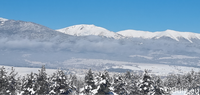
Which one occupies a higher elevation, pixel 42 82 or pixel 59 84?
pixel 42 82

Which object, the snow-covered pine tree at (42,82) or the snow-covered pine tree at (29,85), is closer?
the snow-covered pine tree at (29,85)

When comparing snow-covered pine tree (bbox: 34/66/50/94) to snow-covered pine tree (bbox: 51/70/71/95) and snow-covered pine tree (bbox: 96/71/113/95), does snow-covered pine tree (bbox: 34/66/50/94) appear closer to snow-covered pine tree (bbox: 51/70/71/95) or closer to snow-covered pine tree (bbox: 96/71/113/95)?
snow-covered pine tree (bbox: 51/70/71/95)

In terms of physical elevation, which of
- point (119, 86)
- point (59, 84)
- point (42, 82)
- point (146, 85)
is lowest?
point (119, 86)

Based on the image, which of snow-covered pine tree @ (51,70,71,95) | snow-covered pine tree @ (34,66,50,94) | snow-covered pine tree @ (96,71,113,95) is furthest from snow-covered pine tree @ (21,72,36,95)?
snow-covered pine tree @ (96,71,113,95)

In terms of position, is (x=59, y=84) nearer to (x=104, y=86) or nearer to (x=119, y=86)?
(x=104, y=86)

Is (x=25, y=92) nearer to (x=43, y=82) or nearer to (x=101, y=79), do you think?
(x=43, y=82)

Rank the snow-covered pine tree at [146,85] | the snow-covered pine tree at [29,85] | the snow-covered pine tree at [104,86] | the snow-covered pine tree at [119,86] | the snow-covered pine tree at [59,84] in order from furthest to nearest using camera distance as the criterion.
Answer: the snow-covered pine tree at [119,86] → the snow-covered pine tree at [29,85] → the snow-covered pine tree at [59,84] → the snow-covered pine tree at [146,85] → the snow-covered pine tree at [104,86]

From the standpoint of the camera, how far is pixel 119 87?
2391 inches

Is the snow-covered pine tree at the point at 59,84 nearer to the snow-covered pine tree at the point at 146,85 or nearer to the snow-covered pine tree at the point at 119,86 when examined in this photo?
the snow-covered pine tree at the point at 146,85

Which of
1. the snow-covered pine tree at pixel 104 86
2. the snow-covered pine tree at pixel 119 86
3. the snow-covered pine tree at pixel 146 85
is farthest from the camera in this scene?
the snow-covered pine tree at pixel 119 86

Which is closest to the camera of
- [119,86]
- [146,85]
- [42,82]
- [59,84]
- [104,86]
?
[104,86]

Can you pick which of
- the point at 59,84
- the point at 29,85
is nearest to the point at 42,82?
the point at 29,85

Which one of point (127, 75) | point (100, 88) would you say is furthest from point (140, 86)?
point (127, 75)

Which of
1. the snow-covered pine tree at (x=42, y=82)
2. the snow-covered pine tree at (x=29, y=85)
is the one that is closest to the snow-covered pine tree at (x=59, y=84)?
the snow-covered pine tree at (x=42, y=82)
